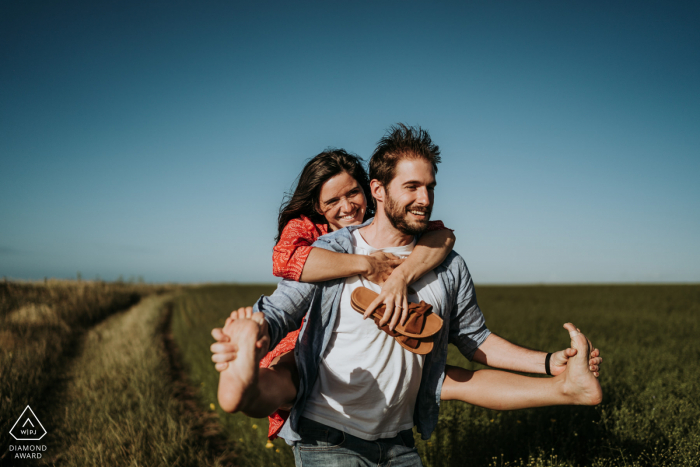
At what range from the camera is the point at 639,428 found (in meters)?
3.32

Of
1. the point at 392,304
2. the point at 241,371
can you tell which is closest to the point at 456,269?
the point at 392,304

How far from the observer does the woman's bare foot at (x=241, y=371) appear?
54.5 inches

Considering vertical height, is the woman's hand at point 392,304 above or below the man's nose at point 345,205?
below

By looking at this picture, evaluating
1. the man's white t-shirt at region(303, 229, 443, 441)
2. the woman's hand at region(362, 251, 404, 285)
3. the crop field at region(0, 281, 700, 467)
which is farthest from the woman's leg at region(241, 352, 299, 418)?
the crop field at region(0, 281, 700, 467)

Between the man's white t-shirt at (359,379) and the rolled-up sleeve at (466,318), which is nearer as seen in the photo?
the man's white t-shirt at (359,379)

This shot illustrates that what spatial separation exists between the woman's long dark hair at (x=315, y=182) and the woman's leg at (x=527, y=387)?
141 cm

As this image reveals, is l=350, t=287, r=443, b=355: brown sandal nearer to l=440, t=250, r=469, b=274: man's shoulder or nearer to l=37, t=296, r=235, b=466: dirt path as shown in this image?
l=440, t=250, r=469, b=274: man's shoulder

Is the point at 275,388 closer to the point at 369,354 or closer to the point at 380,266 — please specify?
the point at 369,354

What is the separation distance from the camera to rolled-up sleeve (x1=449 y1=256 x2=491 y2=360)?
7.54ft

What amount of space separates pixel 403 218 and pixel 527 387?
45.3 inches

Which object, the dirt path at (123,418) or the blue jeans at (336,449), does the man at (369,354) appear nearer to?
the blue jeans at (336,449)

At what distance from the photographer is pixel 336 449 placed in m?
1.92

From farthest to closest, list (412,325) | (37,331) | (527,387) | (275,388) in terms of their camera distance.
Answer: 1. (37,331)
2. (527,387)
3. (412,325)
4. (275,388)

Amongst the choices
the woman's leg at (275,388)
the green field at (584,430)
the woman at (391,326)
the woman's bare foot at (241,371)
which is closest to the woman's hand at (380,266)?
the woman at (391,326)
